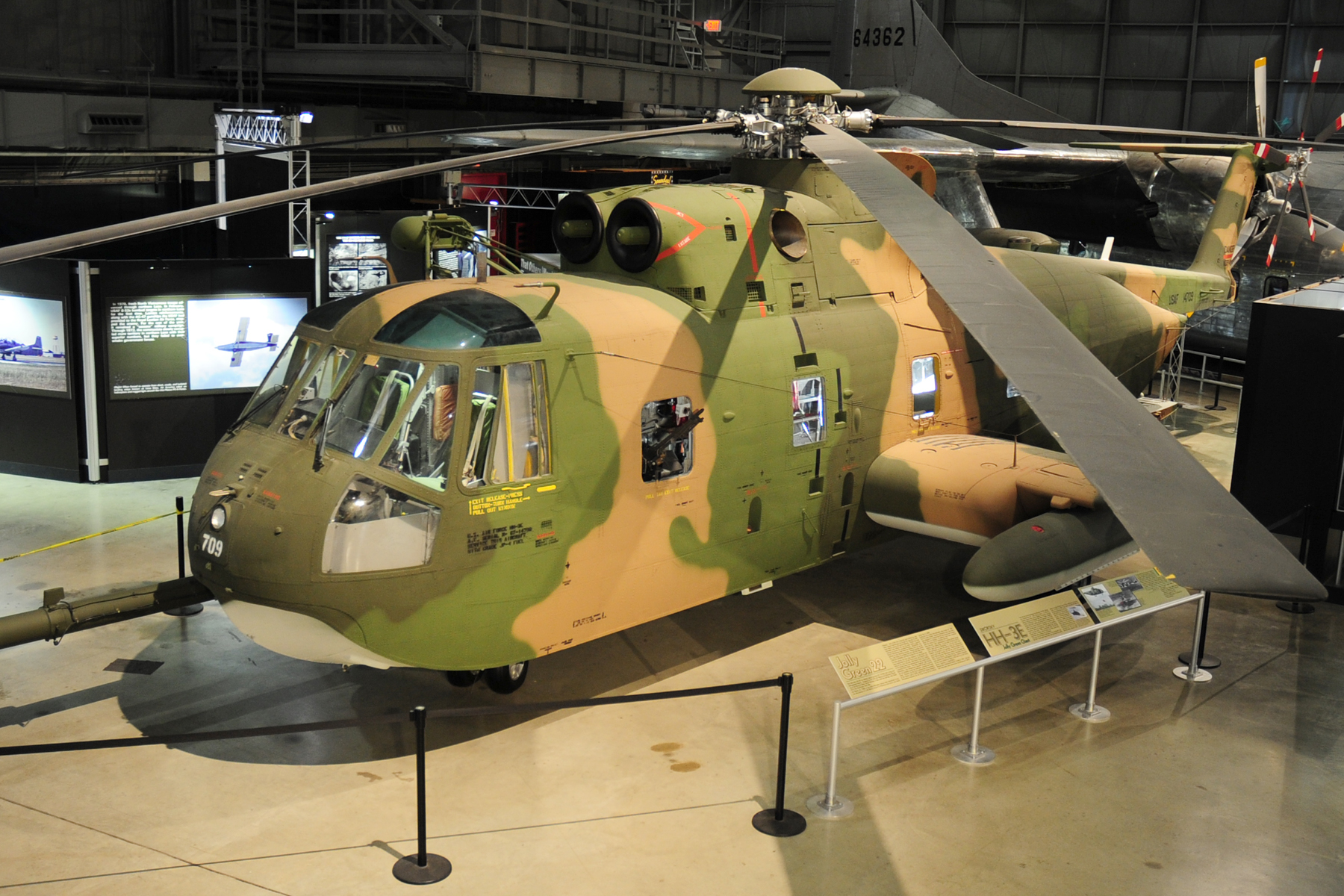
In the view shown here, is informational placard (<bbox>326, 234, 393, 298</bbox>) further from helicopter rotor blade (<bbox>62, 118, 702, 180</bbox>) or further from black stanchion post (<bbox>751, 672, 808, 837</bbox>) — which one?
black stanchion post (<bbox>751, 672, 808, 837</bbox>)

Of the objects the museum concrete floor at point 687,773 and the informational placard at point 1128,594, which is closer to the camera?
the museum concrete floor at point 687,773

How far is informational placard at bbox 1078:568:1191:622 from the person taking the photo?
895 cm

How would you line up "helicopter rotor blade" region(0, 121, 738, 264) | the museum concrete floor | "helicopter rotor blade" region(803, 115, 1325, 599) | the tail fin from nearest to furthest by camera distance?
"helicopter rotor blade" region(803, 115, 1325, 599) → "helicopter rotor blade" region(0, 121, 738, 264) → the museum concrete floor → the tail fin

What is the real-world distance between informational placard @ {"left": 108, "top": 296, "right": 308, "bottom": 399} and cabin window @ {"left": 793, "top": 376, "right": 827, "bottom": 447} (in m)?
7.24

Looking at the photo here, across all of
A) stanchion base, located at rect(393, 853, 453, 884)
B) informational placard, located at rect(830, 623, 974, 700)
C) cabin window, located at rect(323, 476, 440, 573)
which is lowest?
stanchion base, located at rect(393, 853, 453, 884)

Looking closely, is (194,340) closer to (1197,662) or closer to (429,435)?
(429,435)

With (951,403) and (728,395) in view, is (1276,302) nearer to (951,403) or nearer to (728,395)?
(951,403)

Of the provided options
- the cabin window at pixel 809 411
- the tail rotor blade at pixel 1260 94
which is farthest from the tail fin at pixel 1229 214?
the cabin window at pixel 809 411

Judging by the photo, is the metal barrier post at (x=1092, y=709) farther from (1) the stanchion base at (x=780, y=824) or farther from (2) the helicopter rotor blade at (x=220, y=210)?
(2) the helicopter rotor blade at (x=220, y=210)

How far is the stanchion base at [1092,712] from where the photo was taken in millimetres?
8961

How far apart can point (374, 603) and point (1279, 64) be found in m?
33.5

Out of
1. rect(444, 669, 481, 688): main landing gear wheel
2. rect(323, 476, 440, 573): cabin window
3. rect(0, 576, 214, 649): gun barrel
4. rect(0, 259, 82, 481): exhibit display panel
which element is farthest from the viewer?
rect(0, 259, 82, 481): exhibit display panel

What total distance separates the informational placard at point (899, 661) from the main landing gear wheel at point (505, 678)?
2592 millimetres

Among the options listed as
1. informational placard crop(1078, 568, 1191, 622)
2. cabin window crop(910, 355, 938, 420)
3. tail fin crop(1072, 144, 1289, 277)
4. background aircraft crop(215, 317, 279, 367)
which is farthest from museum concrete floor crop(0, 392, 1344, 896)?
tail fin crop(1072, 144, 1289, 277)
